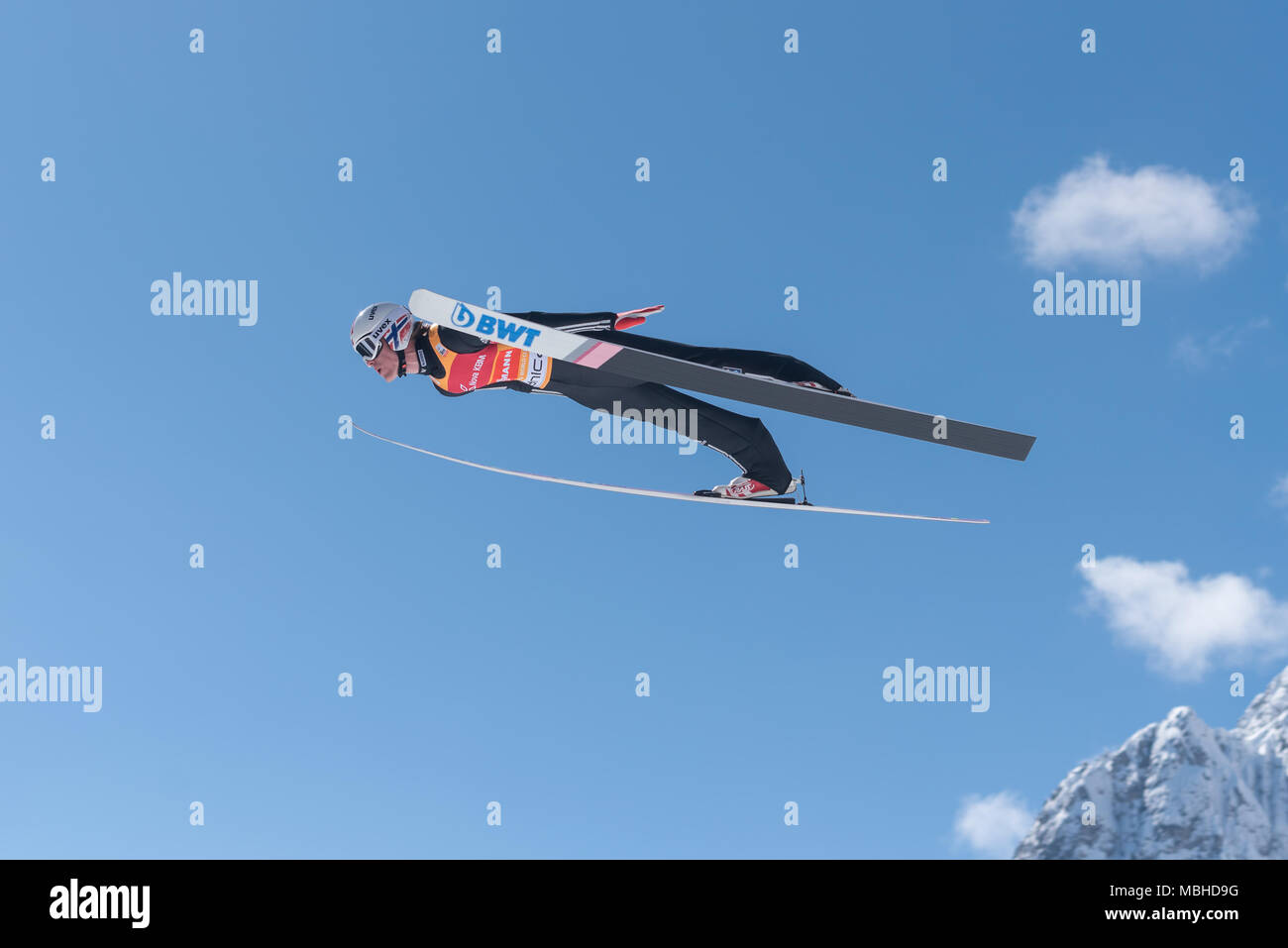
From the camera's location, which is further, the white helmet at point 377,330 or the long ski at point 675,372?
the white helmet at point 377,330

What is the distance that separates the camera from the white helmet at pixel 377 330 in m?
9.24

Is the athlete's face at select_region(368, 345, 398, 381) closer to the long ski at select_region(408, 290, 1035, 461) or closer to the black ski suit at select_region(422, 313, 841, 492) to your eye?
the black ski suit at select_region(422, 313, 841, 492)

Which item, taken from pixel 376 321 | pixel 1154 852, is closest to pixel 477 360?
pixel 376 321

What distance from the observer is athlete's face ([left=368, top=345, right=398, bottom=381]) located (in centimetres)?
931

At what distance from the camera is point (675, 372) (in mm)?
8539

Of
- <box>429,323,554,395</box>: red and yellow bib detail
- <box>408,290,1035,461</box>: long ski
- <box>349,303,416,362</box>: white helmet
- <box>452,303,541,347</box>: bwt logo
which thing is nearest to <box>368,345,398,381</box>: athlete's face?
<box>349,303,416,362</box>: white helmet

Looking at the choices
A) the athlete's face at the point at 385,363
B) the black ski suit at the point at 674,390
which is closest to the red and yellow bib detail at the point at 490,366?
the black ski suit at the point at 674,390

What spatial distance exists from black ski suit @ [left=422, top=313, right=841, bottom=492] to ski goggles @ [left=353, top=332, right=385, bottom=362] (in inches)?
20.7

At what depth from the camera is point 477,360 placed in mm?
9258

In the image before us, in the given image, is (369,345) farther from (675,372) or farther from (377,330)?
(675,372)

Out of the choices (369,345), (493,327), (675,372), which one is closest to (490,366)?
(493,327)

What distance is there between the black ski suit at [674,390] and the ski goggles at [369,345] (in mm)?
526

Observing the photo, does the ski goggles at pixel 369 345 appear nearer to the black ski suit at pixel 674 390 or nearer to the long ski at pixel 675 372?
the black ski suit at pixel 674 390

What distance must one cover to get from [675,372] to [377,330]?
259cm
